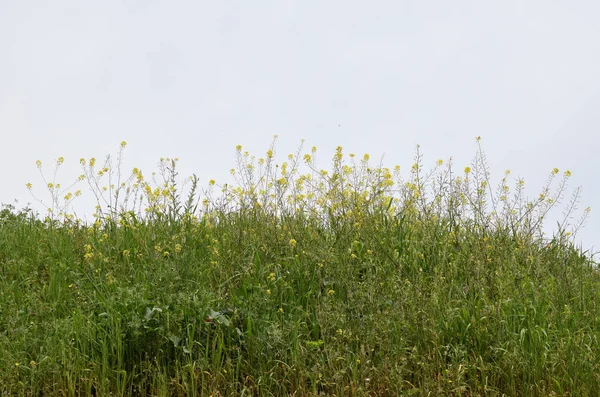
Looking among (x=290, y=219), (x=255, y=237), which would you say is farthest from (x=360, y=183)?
(x=255, y=237)

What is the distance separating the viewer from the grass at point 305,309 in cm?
402

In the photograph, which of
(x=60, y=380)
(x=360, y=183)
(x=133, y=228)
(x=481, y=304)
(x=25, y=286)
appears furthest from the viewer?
(x=360, y=183)

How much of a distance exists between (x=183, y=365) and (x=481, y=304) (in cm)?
233

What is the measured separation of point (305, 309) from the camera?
4.74 meters

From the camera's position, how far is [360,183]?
6.81 meters

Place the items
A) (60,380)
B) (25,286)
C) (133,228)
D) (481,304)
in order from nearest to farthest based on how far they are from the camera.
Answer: (60,380), (481,304), (25,286), (133,228)

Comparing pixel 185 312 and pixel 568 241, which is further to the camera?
pixel 568 241

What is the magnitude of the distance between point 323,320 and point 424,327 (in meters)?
0.70

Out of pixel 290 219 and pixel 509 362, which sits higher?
pixel 290 219

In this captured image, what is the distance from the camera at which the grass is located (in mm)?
4020

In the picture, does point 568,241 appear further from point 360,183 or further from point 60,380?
point 60,380

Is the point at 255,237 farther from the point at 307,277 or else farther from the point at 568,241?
the point at 568,241

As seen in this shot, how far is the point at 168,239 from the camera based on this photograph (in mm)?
5629

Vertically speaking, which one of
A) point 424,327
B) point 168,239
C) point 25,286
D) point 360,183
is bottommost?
point 424,327
